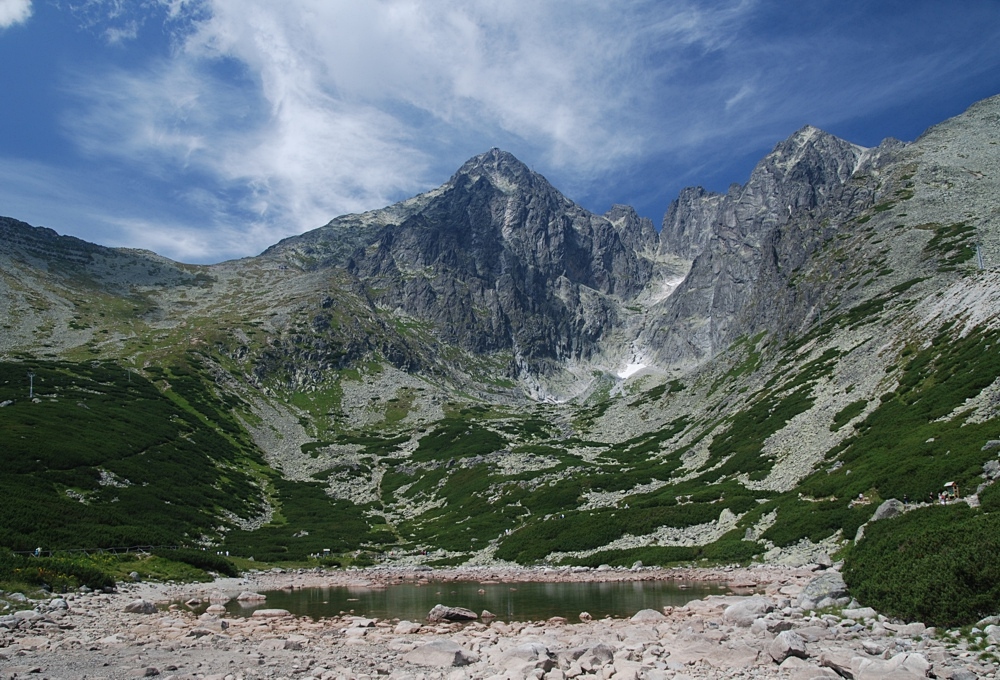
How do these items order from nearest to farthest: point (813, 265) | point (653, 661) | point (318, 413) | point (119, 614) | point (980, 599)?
point (980, 599) → point (653, 661) → point (119, 614) → point (813, 265) → point (318, 413)

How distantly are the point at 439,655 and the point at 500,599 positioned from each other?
1816 centimetres

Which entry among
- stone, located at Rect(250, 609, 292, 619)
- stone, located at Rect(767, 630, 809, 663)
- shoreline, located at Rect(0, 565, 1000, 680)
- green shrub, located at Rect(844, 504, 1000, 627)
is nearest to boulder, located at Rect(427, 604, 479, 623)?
shoreline, located at Rect(0, 565, 1000, 680)

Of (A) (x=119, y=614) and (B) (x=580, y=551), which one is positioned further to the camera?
(B) (x=580, y=551)

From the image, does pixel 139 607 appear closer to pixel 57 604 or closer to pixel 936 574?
pixel 57 604

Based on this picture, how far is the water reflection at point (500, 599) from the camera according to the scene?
1120 inches

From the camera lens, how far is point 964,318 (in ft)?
185

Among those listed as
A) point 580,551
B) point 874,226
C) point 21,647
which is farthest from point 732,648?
point 874,226

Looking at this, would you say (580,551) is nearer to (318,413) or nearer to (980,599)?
(980,599)

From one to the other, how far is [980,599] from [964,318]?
54.4 meters

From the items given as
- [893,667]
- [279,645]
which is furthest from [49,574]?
[893,667]

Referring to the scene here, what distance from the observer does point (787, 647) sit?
14305mm

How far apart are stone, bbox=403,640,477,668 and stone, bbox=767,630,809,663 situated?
26.6ft

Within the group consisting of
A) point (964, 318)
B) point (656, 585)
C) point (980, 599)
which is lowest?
point (656, 585)

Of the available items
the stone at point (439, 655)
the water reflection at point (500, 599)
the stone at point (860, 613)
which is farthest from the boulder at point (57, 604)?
the stone at point (860, 613)
